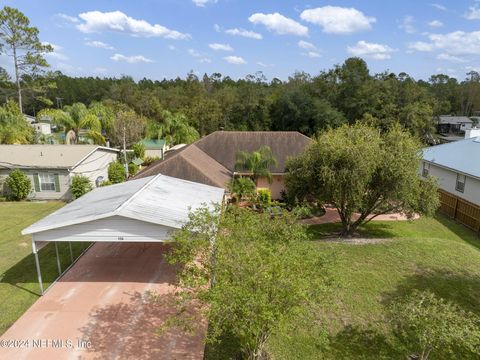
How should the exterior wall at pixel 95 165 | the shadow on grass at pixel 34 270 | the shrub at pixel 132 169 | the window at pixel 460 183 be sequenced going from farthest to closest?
the shrub at pixel 132 169 → the exterior wall at pixel 95 165 → the window at pixel 460 183 → the shadow on grass at pixel 34 270

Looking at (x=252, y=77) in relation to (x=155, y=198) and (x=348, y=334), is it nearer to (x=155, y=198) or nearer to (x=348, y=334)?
(x=155, y=198)

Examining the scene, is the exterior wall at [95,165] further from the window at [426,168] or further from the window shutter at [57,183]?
the window at [426,168]

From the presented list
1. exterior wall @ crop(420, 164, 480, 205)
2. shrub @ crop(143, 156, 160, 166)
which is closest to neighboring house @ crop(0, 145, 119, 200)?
shrub @ crop(143, 156, 160, 166)

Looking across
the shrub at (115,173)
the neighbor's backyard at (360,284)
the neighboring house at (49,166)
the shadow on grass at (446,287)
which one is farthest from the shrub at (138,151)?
the shadow on grass at (446,287)

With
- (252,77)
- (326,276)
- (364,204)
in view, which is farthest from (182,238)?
(252,77)

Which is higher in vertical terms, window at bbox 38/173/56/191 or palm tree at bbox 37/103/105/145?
palm tree at bbox 37/103/105/145

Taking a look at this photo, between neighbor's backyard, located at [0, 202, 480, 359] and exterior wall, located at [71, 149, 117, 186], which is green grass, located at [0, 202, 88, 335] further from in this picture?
exterior wall, located at [71, 149, 117, 186]
